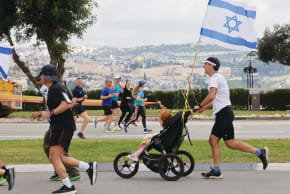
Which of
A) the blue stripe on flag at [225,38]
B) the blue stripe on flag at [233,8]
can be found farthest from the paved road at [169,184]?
the blue stripe on flag at [233,8]

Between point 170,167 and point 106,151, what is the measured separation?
330 centimetres

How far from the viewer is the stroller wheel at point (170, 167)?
283 inches

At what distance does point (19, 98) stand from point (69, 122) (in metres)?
22.3

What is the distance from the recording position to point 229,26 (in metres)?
9.15

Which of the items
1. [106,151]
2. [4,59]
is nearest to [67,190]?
[4,59]

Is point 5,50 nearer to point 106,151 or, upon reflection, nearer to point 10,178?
point 10,178

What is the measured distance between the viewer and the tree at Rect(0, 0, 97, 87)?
2611cm

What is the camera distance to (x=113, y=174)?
7.90m

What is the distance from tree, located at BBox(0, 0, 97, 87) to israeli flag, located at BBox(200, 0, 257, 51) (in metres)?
17.4

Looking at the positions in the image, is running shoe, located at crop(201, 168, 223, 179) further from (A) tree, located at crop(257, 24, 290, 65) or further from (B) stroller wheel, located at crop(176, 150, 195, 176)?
(A) tree, located at crop(257, 24, 290, 65)

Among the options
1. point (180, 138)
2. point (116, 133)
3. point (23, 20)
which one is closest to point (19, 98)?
point (23, 20)

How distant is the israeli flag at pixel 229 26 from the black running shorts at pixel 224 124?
6.94 ft

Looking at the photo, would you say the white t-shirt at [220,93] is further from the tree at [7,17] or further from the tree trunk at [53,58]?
the tree trunk at [53,58]

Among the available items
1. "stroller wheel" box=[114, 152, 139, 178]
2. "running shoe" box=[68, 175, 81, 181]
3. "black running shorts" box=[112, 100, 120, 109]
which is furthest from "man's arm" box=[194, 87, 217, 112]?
"black running shorts" box=[112, 100, 120, 109]
